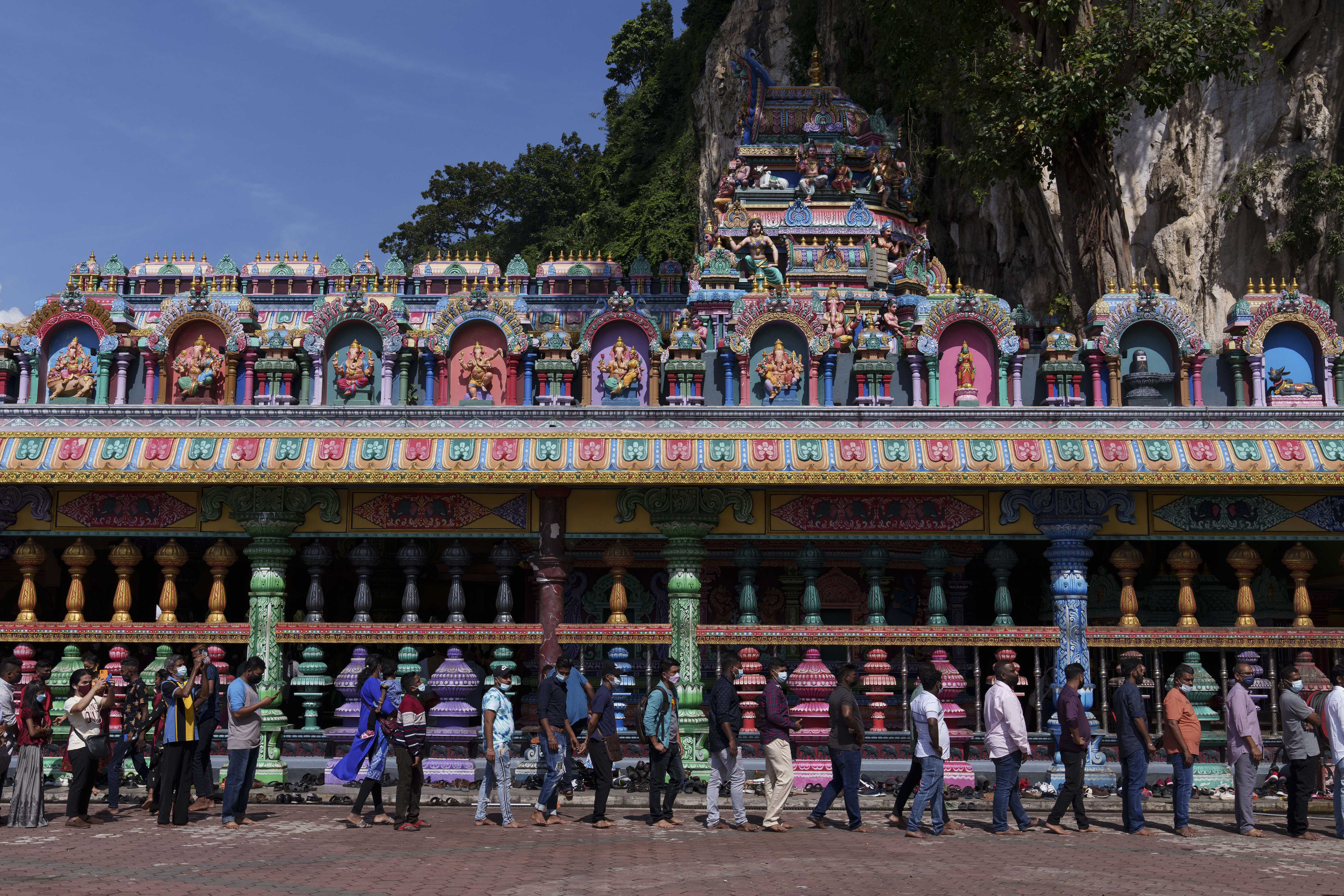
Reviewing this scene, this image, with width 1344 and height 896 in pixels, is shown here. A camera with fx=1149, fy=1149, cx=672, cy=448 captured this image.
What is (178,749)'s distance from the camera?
9859 millimetres

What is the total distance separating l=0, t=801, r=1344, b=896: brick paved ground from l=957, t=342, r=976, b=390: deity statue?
524 cm

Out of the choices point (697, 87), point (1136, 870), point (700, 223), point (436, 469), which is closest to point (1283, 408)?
point (1136, 870)

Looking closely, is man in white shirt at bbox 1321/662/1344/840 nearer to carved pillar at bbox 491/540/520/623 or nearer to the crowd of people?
the crowd of people

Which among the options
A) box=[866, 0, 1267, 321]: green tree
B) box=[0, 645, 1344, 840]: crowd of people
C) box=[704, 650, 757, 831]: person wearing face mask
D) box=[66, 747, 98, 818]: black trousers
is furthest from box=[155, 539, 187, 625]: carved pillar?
box=[866, 0, 1267, 321]: green tree

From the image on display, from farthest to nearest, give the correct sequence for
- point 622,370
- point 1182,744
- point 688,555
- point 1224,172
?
1. point 1224,172
2. point 622,370
3. point 688,555
4. point 1182,744

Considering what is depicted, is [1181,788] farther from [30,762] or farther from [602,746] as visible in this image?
[30,762]

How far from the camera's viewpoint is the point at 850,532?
12.8 m

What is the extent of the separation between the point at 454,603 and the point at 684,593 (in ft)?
8.37

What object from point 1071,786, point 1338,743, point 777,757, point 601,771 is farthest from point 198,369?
point 1338,743

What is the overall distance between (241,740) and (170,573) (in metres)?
3.63

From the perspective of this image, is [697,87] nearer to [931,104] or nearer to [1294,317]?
[931,104]

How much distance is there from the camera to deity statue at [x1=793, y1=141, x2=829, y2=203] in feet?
90.2

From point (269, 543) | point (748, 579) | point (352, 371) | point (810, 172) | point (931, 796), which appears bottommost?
point (931, 796)

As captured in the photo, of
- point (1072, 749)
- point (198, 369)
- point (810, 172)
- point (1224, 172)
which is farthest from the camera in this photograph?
point (810, 172)
